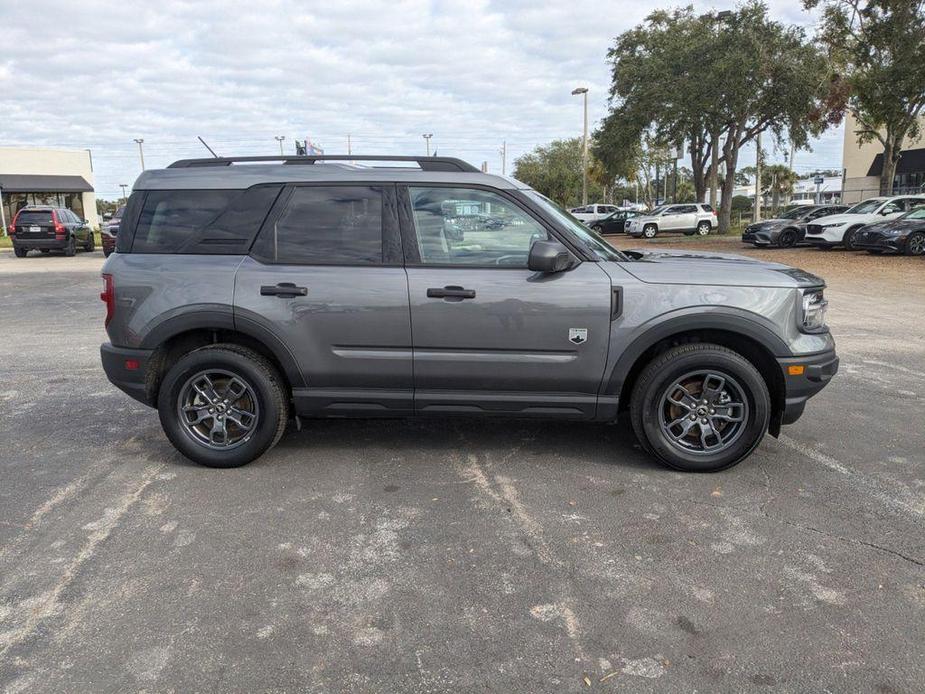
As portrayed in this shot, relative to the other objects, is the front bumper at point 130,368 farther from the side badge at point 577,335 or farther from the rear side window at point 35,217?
the rear side window at point 35,217

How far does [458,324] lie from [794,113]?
89.8ft

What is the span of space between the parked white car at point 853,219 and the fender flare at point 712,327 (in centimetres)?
2013

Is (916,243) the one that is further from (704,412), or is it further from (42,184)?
(42,184)

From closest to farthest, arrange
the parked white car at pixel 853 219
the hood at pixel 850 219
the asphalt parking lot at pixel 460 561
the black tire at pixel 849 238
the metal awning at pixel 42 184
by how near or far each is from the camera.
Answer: the asphalt parking lot at pixel 460 561
the black tire at pixel 849 238
the parked white car at pixel 853 219
the hood at pixel 850 219
the metal awning at pixel 42 184

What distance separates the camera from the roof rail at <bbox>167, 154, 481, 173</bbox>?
4445 mm

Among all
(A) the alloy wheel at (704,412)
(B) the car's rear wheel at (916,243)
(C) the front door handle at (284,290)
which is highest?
(C) the front door handle at (284,290)

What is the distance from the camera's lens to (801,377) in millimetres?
4172

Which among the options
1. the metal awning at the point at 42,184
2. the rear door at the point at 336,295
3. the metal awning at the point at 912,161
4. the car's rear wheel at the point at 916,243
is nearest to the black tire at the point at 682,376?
the rear door at the point at 336,295

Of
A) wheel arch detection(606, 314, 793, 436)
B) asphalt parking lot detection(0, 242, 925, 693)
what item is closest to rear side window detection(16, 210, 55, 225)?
asphalt parking lot detection(0, 242, 925, 693)

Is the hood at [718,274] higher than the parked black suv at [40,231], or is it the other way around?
the parked black suv at [40,231]

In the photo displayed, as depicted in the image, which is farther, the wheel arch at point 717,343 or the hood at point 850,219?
the hood at point 850,219

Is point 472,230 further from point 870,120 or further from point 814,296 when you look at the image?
point 870,120

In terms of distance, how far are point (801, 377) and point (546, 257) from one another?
168 cm

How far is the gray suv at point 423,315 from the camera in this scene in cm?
416
